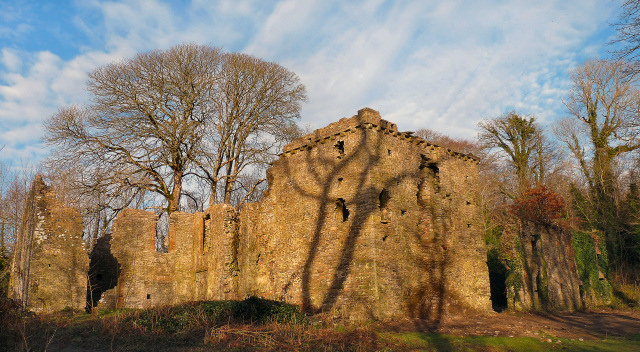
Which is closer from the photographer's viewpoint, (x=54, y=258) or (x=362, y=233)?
(x=362, y=233)

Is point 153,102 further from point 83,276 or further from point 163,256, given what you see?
point 83,276

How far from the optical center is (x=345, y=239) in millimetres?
14625

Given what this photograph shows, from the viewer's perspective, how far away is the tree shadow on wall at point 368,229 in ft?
46.5

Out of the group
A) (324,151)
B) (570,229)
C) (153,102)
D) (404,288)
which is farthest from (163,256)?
(570,229)

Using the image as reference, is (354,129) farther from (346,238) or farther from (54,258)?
(54,258)

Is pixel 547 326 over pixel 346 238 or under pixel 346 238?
under

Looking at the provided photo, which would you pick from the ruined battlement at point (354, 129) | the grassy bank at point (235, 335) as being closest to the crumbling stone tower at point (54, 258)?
the grassy bank at point (235, 335)

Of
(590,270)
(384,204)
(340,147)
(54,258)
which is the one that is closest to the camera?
(384,204)

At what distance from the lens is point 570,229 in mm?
23047

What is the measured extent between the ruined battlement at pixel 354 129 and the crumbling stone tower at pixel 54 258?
8442mm

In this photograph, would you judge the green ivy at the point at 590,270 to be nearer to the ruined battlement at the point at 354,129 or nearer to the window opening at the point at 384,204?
the ruined battlement at the point at 354,129

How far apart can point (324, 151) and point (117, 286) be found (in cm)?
1052

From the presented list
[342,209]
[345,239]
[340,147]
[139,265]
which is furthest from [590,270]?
[139,265]

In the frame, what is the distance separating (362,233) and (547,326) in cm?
643
